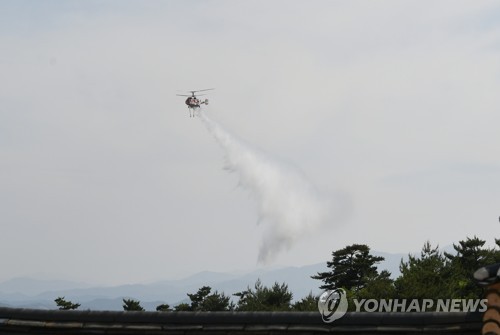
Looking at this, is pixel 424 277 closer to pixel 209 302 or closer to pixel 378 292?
pixel 378 292

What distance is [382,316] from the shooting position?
16984mm

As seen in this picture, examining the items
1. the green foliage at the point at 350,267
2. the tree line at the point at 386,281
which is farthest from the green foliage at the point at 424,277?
the green foliage at the point at 350,267

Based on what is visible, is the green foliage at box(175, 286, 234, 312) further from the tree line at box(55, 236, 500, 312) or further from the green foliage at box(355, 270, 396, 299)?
the green foliage at box(355, 270, 396, 299)

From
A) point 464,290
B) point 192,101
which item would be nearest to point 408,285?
point 464,290

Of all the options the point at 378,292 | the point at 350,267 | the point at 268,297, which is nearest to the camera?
the point at 378,292

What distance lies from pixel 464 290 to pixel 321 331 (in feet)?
232

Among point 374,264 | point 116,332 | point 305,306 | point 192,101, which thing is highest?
point 192,101

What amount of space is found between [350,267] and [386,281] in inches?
763

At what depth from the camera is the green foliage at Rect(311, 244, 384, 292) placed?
109137 millimetres

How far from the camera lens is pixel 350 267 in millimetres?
110562

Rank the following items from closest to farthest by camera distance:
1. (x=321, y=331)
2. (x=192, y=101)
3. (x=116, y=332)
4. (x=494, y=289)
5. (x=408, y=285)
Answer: (x=494, y=289) < (x=321, y=331) < (x=116, y=332) < (x=408, y=285) < (x=192, y=101)

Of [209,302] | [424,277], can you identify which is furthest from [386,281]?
[209,302]

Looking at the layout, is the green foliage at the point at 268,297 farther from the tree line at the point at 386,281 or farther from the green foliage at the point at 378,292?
the green foliage at the point at 378,292

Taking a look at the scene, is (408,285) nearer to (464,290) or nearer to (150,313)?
(464,290)
